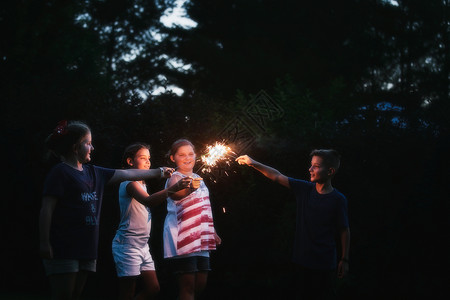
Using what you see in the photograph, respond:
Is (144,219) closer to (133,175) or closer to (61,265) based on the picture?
(133,175)

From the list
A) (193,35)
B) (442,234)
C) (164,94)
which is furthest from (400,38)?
(442,234)

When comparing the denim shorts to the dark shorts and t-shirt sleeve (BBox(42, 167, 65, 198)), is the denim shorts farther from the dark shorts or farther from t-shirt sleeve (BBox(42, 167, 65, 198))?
the dark shorts

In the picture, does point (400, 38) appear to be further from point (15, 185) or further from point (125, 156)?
point (125, 156)

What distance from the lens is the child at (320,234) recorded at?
5.92 metres

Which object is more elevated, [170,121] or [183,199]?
[170,121]

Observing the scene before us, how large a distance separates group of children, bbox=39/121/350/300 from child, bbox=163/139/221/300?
0.03 ft

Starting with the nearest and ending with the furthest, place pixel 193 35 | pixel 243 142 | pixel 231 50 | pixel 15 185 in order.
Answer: pixel 243 142, pixel 15 185, pixel 231 50, pixel 193 35

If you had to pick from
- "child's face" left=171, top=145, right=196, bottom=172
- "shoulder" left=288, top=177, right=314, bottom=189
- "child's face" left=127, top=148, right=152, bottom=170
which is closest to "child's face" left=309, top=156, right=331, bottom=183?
"shoulder" left=288, top=177, right=314, bottom=189

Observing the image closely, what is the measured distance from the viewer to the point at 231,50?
32.3 metres

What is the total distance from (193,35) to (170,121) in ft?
79.7

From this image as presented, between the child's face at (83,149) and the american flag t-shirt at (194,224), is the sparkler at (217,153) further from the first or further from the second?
the child's face at (83,149)

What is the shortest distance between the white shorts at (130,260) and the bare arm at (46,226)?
1.79 metres

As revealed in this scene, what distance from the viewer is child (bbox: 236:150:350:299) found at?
19.4ft

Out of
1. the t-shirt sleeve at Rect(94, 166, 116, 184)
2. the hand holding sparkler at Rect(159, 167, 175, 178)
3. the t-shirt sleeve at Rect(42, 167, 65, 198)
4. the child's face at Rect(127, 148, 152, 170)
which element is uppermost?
the child's face at Rect(127, 148, 152, 170)
